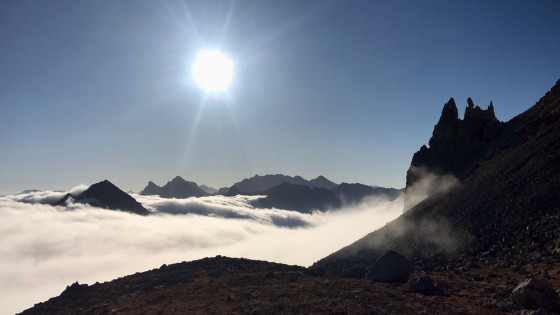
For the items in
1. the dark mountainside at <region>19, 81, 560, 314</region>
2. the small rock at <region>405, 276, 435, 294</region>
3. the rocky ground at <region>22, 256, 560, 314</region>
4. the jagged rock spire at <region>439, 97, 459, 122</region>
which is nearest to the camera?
the rocky ground at <region>22, 256, 560, 314</region>

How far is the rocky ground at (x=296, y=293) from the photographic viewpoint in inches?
990

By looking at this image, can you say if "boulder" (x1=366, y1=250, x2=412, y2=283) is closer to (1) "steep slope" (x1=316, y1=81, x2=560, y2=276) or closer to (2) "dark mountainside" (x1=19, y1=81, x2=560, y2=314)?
(2) "dark mountainside" (x1=19, y1=81, x2=560, y2=314)

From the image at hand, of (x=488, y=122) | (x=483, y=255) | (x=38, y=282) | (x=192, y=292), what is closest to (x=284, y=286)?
(x=192, y=292)

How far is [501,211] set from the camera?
46406 mm

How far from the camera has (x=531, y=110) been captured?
7469cm

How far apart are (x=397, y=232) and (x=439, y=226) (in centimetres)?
992

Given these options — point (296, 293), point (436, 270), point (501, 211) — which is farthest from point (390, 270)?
point (501, 211)

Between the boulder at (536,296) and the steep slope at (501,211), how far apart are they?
13.6 meters

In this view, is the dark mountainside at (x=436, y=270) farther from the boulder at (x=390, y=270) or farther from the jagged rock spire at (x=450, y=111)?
the jagged rock spire at (x=450, y=111)

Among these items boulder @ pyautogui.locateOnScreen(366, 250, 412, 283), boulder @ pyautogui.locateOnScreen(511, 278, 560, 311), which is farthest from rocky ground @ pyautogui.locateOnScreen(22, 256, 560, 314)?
boulder @ pyautogui.locateOnScreen(366, 250, 412, 283)

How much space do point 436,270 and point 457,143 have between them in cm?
5206

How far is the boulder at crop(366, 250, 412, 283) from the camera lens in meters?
36.6

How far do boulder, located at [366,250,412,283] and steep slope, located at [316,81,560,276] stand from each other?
34.9 feet

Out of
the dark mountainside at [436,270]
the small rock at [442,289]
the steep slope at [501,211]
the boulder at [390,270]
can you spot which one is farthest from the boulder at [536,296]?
the boulder at [390,270]
